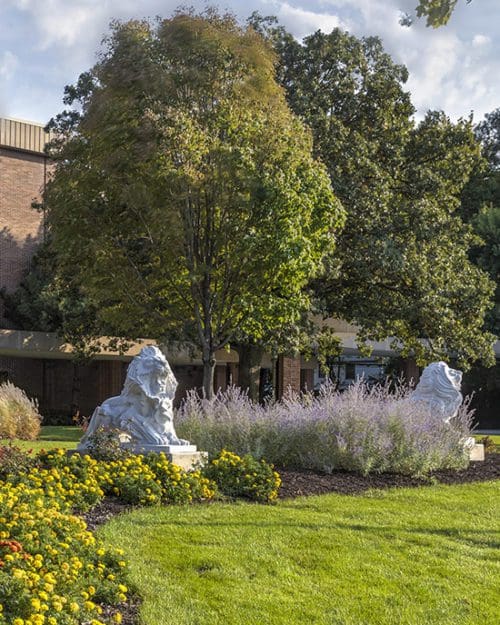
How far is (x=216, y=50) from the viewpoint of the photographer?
65.2 feet

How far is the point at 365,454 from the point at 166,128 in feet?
26.0

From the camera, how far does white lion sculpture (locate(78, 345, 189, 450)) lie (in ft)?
40.7

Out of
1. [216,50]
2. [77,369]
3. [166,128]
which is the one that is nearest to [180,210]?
[166,128]

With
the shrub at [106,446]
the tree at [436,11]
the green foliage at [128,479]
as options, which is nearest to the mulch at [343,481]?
the green foliage at [128,479]

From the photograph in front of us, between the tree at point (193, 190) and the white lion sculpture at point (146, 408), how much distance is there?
18.8 feet

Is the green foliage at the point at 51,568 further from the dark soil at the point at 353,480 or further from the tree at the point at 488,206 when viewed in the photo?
the tree at the point at 488,206

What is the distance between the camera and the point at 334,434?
13883 millimetres

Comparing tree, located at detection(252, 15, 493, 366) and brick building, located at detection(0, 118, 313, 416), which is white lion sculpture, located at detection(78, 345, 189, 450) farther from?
brick building, located at detection(0, 118, 313, 416)

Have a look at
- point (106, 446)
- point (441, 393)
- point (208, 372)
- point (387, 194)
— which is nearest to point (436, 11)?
point (106, 446)

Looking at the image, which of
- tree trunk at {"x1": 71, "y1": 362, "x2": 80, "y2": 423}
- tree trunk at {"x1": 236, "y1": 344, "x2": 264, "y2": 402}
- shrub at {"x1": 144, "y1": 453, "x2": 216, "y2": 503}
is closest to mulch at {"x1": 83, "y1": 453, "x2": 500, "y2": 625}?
shrub at {"x1": 144, "y1": 453, "x2": 216, "y2": 503}

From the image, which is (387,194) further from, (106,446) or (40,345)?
(106,446)

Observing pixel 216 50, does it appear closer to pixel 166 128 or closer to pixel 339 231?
pixel 166 128

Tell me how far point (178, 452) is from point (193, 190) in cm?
765

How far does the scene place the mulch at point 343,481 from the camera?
32.7 feet
